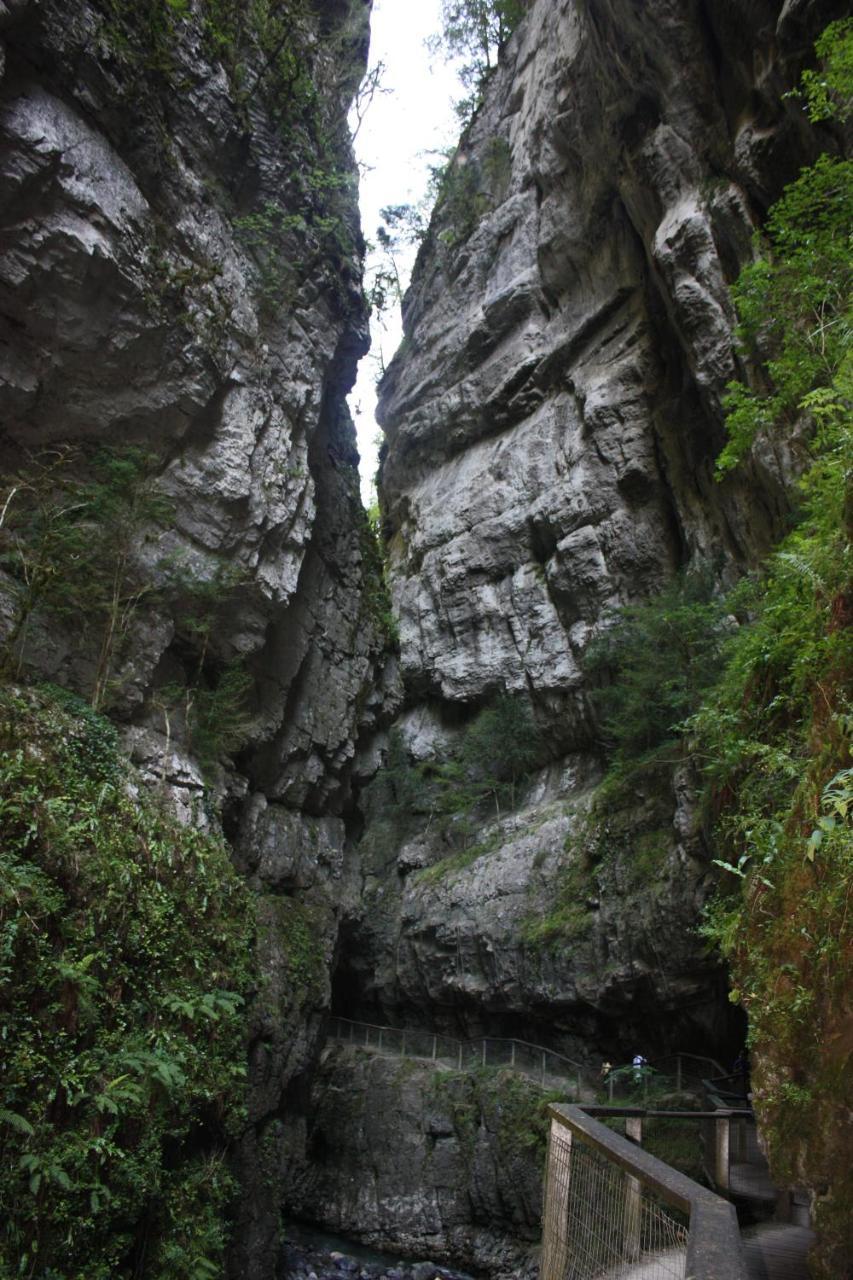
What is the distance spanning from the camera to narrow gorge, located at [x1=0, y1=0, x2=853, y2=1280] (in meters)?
6.05

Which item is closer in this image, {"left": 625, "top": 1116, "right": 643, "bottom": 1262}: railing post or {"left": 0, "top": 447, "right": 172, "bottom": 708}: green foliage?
{"left": 625, "top": 1116, "right": 643, "bottom": 1262}: railing post

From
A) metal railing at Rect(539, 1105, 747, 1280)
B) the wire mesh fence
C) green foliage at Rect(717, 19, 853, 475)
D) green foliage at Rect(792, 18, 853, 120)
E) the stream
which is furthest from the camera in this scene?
the stream

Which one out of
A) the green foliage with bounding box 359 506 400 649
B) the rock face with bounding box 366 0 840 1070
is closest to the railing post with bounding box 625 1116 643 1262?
the rock face with bounding box 366 0 840 1070

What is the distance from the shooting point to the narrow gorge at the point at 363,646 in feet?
19.9

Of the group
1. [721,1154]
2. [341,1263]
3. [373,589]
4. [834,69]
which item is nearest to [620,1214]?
[721,1154]

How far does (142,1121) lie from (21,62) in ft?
38.0

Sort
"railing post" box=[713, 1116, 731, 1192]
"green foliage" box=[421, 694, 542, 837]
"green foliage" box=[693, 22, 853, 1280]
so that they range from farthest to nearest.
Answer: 1. "green foliage" box=[421, 694, 542, 837]
2. "railing post" box=[713, 1116, 731, 1192]
3. "green foliage" box=[693, 22, 853, 1280]

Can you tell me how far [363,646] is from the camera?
17297 mm

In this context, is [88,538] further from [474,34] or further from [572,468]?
[474,34]

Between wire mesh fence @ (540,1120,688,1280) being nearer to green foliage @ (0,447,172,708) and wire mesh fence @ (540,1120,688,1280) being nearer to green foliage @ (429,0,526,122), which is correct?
green foliage @ (0,447,172,708)

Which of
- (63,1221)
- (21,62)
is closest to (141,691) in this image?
(63,1221)

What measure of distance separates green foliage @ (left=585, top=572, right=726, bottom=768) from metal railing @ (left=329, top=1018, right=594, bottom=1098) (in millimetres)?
6237

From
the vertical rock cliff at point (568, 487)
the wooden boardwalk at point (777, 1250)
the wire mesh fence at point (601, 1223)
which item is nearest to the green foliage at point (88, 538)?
the wire mesh fence at point (601, 1223)

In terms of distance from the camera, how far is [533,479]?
2212cm
